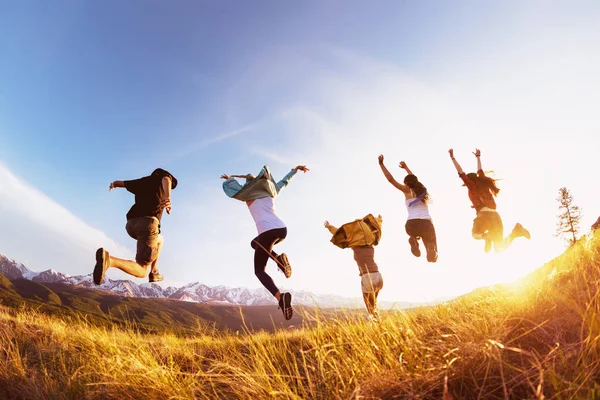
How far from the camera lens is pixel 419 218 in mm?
7066

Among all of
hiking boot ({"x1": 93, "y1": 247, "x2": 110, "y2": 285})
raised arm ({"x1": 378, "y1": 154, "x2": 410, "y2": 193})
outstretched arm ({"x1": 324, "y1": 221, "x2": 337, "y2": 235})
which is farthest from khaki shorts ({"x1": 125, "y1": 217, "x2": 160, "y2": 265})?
raised arm ({"x1": 378, "y1": 154, "x2": 410, "y2": 193})

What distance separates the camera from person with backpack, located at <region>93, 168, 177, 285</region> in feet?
19.8

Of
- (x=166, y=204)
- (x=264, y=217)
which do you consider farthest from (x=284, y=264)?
(x=166, y=204)

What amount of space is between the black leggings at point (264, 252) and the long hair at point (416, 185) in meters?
3.31

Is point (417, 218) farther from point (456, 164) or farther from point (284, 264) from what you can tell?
point (284, 264)

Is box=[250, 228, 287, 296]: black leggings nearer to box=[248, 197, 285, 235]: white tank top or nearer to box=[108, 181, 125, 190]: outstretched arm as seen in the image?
box=[248, 197, 285, 235]: white tank top

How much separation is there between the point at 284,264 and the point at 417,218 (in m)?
3.31

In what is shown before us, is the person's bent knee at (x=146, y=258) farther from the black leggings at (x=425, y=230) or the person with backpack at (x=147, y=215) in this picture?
the black leggings at (x=425, y=230)

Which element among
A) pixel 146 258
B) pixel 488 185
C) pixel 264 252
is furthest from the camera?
pixel 488 185

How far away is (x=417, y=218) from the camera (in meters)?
7.08

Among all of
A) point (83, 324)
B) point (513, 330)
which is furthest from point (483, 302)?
point (83, 324)

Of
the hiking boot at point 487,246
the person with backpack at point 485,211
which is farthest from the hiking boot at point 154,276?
the hiking boot at point 487,246

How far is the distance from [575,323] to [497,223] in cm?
535

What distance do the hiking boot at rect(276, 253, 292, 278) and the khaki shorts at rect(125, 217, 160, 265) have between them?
98.7 inches
